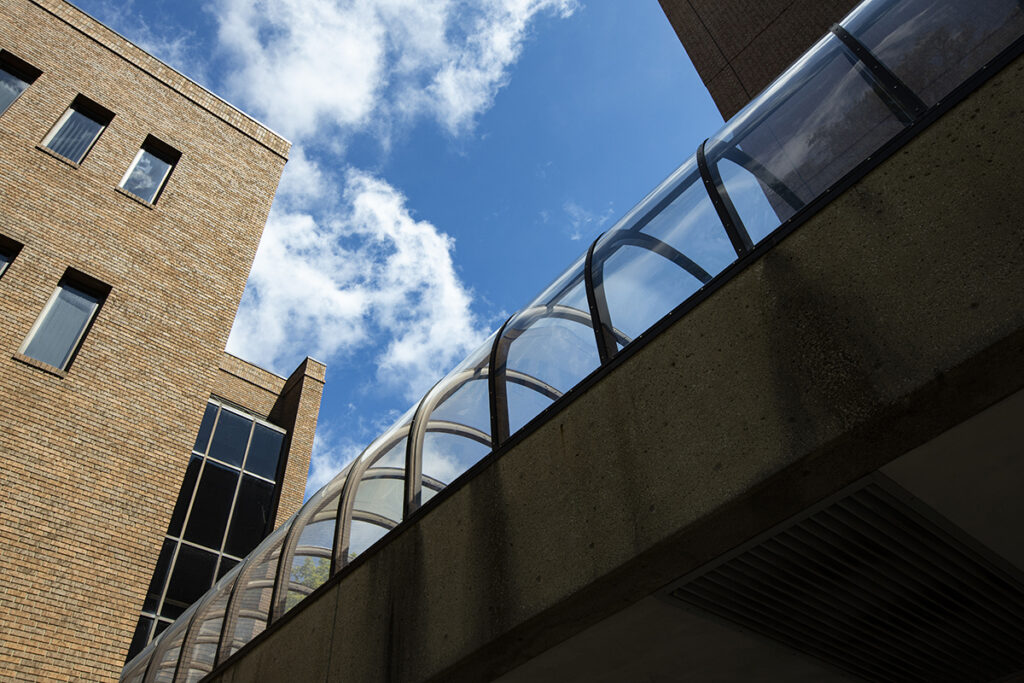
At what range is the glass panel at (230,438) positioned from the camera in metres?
22.0

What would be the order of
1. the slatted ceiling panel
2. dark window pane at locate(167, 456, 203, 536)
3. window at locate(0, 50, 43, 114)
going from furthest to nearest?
dark window pane at locate(167, 456, 203, 536)
window at locate(0, 50, 43, 114)
the slatted ceiling panel

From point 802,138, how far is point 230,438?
69.5ft

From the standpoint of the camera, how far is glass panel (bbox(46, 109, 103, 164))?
55.3 feet

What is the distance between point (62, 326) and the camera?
14.8 meters

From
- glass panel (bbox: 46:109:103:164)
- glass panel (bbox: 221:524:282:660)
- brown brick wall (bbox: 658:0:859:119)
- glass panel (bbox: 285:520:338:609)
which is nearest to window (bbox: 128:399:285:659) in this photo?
glass panel (bbox: 46:109:103:164)

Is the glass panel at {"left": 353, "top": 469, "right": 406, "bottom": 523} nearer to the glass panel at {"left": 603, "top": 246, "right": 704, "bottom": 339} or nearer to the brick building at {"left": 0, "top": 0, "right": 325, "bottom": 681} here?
the glass panel at {"left": 603, "top": 246, "right": 704, "bottom": 339}

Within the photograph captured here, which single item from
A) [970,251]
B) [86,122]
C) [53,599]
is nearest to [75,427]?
[53,599]

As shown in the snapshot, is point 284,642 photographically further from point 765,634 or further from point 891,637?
point 891,637

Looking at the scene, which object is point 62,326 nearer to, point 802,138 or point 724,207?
point 724,207

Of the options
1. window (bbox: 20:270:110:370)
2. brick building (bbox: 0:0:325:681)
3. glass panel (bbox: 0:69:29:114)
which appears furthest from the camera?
glass panel (bbox: 0:69:29:114)

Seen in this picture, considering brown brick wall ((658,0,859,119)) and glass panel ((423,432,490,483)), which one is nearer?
glass panel ((423,432,490,483))

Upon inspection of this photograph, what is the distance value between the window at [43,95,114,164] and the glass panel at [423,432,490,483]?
14404 millimetres

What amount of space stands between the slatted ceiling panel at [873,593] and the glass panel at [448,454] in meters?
2.26

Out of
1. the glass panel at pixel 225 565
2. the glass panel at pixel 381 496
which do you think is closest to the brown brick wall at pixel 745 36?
the glass panel at pixel 381 496
